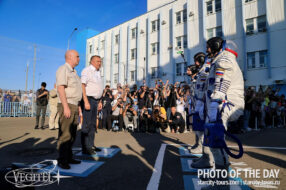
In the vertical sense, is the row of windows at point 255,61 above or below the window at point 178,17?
below

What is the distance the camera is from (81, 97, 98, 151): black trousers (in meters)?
4.27

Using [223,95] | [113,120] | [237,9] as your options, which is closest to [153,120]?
[113,120]

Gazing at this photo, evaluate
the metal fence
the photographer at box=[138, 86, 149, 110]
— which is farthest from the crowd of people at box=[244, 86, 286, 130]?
the metal fence

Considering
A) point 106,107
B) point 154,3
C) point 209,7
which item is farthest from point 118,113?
point 154,3

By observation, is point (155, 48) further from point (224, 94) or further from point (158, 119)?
point (224, 94)

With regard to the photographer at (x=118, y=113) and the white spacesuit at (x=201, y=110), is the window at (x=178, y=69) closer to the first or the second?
the photographer at (x=118, y=113)

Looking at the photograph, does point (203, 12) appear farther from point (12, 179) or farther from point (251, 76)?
point (12, 179)

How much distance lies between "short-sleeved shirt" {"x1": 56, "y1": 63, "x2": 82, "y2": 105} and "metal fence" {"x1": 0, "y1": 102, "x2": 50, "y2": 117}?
17248 millimetres

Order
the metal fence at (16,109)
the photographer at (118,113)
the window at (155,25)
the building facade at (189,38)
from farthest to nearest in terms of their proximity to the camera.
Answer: the window at (155,25) → the building facade at (189,38) → the metal fence at (16,109) → the photographer at (118,113)

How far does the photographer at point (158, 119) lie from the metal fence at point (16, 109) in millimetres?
15077

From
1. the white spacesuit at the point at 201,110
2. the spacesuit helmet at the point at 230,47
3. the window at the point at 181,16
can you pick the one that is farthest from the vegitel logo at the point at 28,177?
the window at the point at 181,16

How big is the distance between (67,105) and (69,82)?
1.56 feet

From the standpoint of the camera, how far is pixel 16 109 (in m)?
17.6

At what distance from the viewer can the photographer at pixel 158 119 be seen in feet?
31.1
